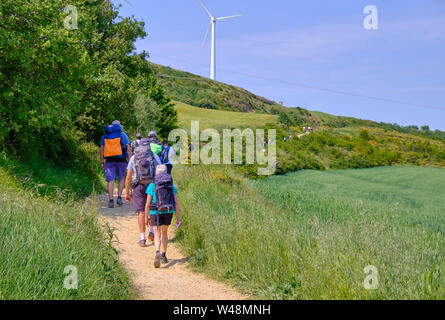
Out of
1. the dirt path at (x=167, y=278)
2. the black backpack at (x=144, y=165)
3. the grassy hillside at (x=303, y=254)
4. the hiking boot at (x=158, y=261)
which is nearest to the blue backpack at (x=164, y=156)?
the grassy hillside at (x=303, y=254)

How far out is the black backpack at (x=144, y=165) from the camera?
766 centimetres

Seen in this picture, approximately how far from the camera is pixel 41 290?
4016 mm

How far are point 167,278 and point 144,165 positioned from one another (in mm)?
2481

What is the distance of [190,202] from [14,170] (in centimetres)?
437

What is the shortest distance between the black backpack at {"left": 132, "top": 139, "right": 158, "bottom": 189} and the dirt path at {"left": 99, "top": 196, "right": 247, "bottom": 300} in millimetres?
1366

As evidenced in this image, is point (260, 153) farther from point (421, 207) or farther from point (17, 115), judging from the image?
point (17, 115)

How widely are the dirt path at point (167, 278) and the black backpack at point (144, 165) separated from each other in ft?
4.48

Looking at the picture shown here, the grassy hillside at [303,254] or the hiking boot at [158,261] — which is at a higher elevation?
the grassy hillside at [303,254]

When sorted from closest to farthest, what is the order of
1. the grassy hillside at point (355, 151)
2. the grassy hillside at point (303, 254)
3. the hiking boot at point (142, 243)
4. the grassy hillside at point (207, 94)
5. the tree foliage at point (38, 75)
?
the grassy hillside at point (303, 254) → the hiking boot at point (142, 243) → the tree foliage at point (38, 75) → the grassy hillside at point (355, 151) → the grassy hillside at point (207, 94)

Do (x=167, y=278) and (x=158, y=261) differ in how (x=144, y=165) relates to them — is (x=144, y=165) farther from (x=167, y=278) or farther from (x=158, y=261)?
(x=167, y=278)

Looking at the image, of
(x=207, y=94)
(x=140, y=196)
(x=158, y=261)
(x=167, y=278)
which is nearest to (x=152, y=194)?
(x=140, y=196)

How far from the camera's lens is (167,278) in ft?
19.9

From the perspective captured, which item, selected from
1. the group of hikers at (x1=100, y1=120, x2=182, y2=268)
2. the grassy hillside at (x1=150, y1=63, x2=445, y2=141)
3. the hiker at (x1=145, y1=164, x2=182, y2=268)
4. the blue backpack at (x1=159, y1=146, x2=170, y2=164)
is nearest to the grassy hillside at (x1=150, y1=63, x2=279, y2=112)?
the grassy hillside at (x1=150, y1=63, x2=445, y2=141)

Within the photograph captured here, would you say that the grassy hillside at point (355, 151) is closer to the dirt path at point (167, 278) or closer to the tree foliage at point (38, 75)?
the tree foliage at point (38, 75)
